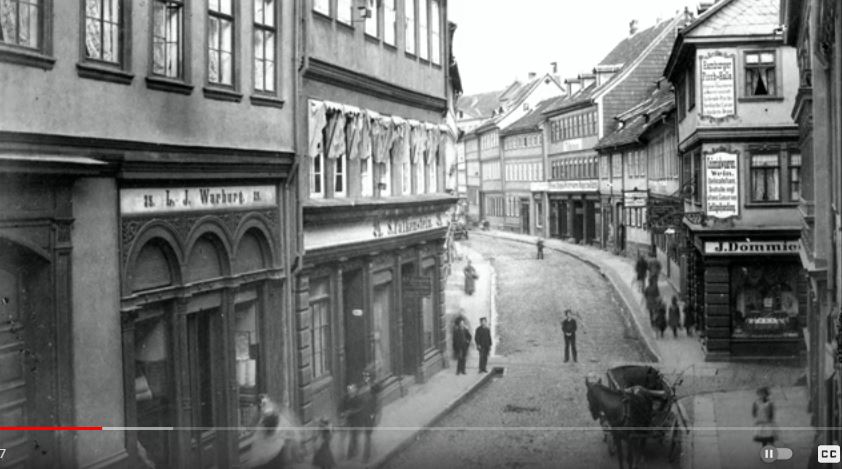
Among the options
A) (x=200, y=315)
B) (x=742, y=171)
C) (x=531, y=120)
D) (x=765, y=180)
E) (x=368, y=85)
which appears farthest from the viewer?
(x=742, y=171)

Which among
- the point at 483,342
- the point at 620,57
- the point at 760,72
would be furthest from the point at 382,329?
the point at 760,72

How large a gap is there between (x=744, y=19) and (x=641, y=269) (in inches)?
214

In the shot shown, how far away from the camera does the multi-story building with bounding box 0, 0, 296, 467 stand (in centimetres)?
994

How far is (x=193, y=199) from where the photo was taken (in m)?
13.2

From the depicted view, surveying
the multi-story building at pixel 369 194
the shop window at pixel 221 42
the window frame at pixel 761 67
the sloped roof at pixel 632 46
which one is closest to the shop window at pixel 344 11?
the multi-story building at pixel 369 194

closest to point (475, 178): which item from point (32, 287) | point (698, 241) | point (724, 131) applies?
point (698, 241)

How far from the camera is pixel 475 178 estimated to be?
16812 millimetres

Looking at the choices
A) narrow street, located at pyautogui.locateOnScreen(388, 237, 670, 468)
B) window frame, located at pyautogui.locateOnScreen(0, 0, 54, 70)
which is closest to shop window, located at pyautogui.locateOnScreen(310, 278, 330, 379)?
narrow street, located at pyautogui.locateOnScreen(388, 237, 670, 468)

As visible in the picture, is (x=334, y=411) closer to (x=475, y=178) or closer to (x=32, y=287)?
(x=475, y=178)

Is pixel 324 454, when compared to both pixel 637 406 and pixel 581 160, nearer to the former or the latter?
pixel 637 406

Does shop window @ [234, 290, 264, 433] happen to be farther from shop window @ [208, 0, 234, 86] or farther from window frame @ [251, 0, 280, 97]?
shop window @ [208, 0, 234, 86]

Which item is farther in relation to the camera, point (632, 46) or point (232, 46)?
point (632, 46)

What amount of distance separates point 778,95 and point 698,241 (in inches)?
118

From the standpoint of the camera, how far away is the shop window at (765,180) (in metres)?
19.9
